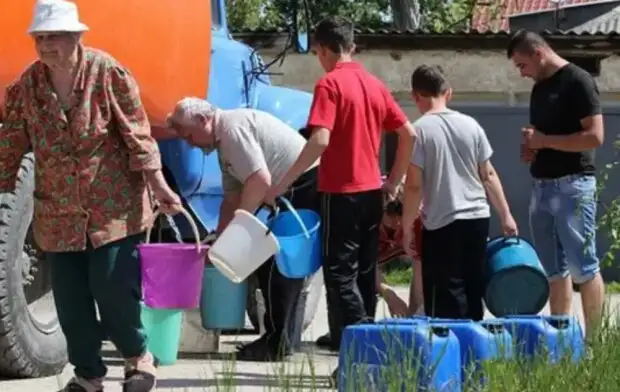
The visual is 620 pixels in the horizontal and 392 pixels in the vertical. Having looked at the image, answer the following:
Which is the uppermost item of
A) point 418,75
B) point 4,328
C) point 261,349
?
point 418,75

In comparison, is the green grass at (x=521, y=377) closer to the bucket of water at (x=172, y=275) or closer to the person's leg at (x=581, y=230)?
the bucket of water at (x=172, y=275)

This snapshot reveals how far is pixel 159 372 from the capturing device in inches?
310

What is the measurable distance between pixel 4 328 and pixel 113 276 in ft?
3.65

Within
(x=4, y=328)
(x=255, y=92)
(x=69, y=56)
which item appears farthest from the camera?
(x=255, y=92)

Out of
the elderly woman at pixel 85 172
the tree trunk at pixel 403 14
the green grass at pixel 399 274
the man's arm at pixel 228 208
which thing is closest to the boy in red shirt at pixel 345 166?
the man's arm at pixel 228 208

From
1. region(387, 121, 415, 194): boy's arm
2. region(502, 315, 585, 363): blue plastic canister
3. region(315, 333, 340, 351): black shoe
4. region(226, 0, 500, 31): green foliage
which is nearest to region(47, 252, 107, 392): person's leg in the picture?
region(502, 315, 585, 363): blue plastic canister

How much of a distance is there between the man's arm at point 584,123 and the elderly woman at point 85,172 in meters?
2.17

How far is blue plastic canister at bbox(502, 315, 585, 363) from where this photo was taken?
6090 mm

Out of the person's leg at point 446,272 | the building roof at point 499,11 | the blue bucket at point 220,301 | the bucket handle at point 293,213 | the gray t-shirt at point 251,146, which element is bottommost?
the building roof at point 499,11

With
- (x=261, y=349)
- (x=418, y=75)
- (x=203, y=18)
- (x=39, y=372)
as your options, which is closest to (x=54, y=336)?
(x=39, y=372)

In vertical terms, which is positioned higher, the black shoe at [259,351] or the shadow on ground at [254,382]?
the shadow on ground at [254,382]

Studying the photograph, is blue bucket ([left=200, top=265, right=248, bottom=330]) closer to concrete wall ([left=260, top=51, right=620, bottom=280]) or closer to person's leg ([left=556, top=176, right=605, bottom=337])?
person's leg ([left=556, top=176, right=605, bottom=337])

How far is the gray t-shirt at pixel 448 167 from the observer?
302 inches

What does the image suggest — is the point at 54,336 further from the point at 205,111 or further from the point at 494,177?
the point at 494,177
